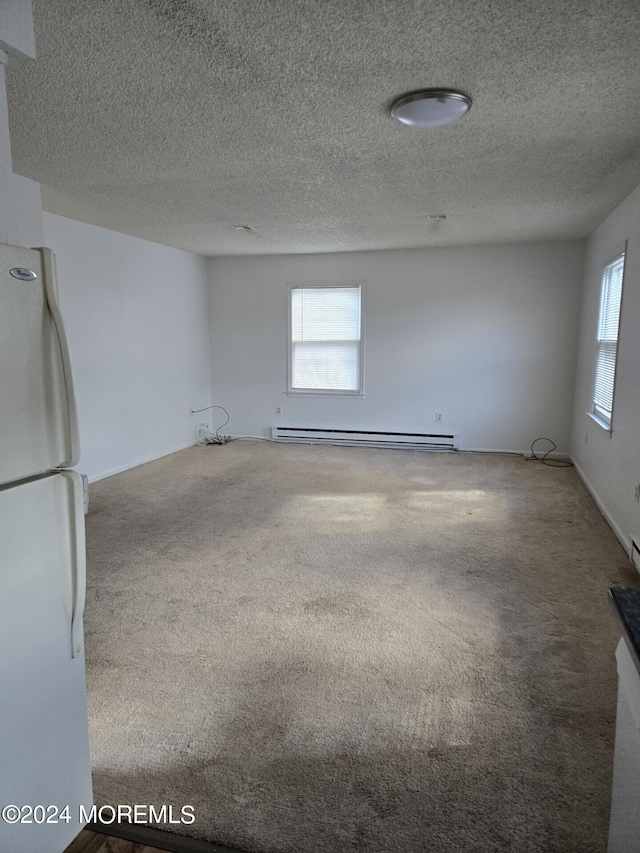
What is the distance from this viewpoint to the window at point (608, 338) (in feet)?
13.6

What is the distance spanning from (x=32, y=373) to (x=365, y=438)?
219 inches

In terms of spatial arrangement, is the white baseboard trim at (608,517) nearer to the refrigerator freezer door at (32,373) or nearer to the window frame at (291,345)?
the window frame at (291,345)

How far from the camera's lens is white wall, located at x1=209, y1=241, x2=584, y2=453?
19.4 feet

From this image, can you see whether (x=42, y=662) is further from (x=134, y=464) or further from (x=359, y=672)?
(x=134, y=464)

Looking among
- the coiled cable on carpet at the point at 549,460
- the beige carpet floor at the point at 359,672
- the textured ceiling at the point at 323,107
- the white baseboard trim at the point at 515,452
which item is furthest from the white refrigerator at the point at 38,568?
the white baseboard trim at the point at 515,452

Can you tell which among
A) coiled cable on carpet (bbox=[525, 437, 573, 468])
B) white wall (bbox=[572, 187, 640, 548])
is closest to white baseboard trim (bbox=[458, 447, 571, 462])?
coiled cable on carpet (bbox=[525, 437, 573, 468])

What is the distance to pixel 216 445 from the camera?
6746 mm

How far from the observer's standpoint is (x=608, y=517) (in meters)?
3.88

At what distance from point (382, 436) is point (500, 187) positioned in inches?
137

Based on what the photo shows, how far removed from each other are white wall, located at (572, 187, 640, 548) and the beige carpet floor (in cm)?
25

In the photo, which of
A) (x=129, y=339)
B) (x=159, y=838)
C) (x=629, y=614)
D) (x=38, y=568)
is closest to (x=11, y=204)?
(x=38, y=568)

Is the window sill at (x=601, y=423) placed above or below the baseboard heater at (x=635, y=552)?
above

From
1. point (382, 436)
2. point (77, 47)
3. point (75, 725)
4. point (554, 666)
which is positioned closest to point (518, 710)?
point (554, 666)

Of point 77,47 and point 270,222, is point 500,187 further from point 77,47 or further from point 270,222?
point 77,47
